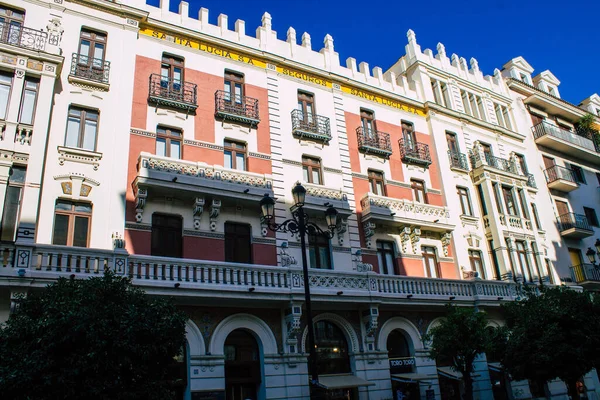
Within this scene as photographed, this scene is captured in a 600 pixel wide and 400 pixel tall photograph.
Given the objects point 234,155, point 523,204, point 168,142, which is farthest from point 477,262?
point 168,142

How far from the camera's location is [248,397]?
62.6 ft

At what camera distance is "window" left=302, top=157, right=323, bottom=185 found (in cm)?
2486

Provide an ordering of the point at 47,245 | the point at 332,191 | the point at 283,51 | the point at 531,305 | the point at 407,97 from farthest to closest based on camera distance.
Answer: the point at 407,97, the point at 283,51, the point at 332,191, the point at 531,305, the point at 47,245

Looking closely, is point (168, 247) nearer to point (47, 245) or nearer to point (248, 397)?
point (47, 245)

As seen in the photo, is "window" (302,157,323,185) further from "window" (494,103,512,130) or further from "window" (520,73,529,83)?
"window" (520,73,529,83)

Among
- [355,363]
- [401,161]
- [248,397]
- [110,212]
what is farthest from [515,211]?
[110,212]

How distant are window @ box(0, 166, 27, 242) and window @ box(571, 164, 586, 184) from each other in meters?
34.9

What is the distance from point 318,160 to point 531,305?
36.7ft

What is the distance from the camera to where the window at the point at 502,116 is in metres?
35.1

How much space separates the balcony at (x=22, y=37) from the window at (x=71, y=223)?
5824mm

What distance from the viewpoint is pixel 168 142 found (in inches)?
857

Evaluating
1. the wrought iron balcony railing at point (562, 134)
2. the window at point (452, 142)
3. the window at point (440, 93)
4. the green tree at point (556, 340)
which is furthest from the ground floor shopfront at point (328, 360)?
the wrought iron balcony railing at point (562, 134)

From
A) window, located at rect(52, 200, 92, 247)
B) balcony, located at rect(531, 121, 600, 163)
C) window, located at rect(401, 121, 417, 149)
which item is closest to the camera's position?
window, located at rect(52, 200, 92, 247)

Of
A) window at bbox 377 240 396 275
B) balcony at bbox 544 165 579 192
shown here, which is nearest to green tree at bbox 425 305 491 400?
window at bbox 377 240 396 275
